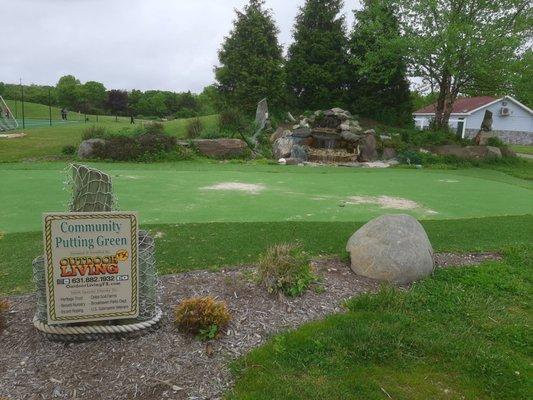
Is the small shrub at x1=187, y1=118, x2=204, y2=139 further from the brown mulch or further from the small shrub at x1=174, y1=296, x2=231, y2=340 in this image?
the small shrub at x1=174, y1=296, x2=231, y2=340

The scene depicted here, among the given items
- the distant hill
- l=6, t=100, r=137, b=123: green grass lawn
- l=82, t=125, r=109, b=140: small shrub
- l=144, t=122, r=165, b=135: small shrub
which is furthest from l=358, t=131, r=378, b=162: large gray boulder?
the distant hill

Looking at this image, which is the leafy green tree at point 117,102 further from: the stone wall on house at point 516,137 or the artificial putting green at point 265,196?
the artificial putting green at point 265,196

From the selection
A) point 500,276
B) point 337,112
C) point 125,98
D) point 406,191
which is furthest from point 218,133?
point 125,98

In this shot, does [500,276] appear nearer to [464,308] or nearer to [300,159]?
[464,308]

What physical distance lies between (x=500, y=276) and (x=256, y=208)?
3633mm

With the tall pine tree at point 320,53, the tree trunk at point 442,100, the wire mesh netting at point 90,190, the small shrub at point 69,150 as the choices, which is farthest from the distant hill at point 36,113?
the wire mesh netting at point 90,190

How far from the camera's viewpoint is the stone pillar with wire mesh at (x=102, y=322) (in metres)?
2.93

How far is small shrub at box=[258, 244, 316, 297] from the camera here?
370 cm

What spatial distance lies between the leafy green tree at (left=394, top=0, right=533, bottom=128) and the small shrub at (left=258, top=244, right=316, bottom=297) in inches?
524

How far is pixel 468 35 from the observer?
47.5ft

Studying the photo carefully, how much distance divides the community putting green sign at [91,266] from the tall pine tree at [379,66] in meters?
14.7

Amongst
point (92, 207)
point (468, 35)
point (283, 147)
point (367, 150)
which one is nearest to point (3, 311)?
point (92, 207)

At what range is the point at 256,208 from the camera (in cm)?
699

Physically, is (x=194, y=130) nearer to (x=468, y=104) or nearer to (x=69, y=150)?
(x=69, y=150)
